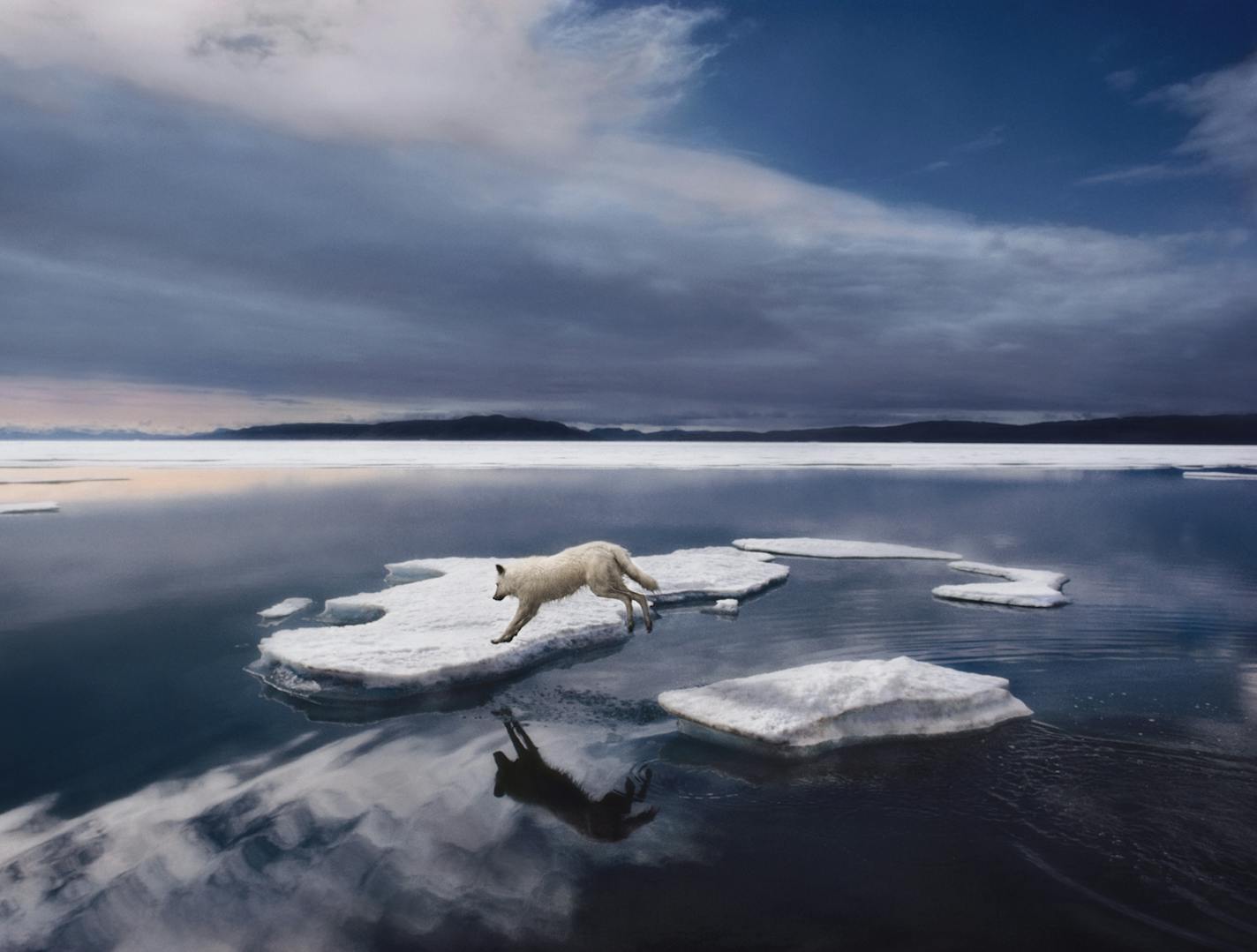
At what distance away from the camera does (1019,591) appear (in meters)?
13.0

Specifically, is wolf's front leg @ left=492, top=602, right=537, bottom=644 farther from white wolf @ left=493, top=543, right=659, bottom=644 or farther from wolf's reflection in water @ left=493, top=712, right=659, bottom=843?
wolf's reflection in water @ left=493, top=712, right=659, bottom=843

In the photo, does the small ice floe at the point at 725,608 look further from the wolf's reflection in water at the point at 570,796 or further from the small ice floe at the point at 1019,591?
the wolf's reflection in water at the point at 570,796

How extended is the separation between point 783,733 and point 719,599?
6073 millimetres

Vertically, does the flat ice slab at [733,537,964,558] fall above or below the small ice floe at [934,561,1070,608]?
below

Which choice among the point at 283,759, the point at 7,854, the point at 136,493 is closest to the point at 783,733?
the point at 283,759

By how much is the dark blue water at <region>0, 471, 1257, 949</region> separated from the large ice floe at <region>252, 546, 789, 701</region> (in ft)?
1.18

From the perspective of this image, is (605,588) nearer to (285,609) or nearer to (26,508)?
(285,609)

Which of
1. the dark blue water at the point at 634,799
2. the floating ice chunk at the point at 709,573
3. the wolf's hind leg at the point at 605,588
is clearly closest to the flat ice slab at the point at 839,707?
the dark blue water at the point at 634,799

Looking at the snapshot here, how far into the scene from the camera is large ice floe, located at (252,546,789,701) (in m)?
8.69

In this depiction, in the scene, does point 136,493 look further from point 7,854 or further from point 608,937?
point 608,937

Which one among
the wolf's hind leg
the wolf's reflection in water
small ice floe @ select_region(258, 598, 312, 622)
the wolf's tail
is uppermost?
the wolf's tail

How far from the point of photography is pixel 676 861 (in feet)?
17.4

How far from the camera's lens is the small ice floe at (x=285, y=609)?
11.9m

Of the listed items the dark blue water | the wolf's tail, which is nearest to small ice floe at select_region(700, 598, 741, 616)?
the dark blue water
